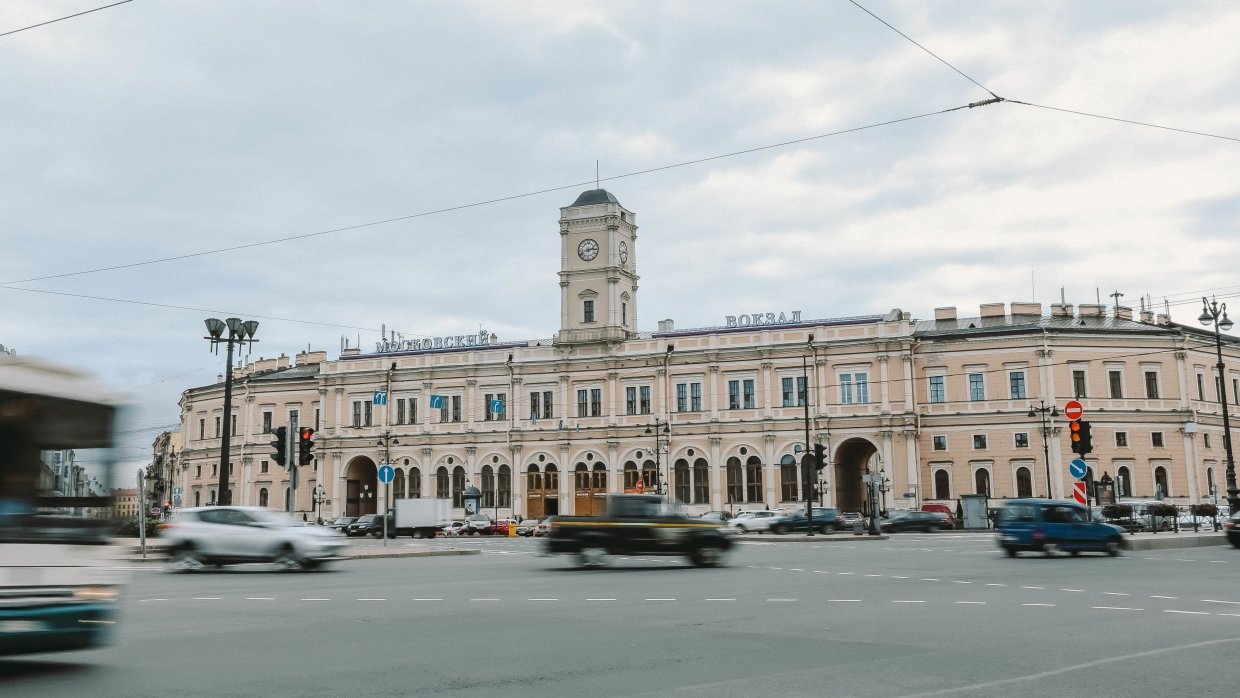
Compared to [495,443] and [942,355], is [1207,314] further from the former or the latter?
[495,443]

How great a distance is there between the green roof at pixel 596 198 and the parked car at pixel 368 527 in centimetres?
2767

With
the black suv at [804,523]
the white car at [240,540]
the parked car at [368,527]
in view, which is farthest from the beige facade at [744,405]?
the white car at [240,540]

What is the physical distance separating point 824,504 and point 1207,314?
3315 centimetres

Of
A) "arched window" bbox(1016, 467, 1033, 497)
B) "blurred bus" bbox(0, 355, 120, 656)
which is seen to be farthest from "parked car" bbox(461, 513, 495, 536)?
"blurred bus" bbox(0, 355, 120, 656)

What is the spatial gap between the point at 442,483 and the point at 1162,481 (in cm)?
4942

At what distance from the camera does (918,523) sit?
193 feet

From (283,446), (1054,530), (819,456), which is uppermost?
(819,456)

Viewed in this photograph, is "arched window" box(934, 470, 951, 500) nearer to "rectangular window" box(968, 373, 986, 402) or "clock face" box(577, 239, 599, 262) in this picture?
"rectangular window" box(968, 373, 986, 402)

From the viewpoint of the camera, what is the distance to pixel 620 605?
611 inches

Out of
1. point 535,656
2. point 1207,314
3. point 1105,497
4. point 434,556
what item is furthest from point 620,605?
point 1105,497

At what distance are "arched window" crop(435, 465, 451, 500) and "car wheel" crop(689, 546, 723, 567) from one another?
58.0 m

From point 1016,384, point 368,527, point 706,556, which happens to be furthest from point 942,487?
point 706,556

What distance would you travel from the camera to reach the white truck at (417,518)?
6556 cm

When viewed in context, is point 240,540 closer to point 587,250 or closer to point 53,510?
point 53,510
